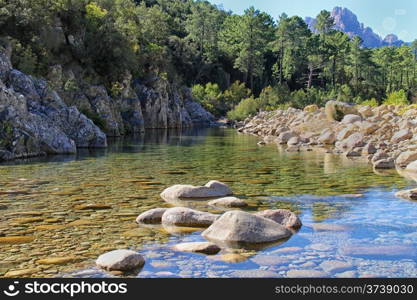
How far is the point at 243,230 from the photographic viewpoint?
6598 mm

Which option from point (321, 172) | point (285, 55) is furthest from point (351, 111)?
point (285, 55)

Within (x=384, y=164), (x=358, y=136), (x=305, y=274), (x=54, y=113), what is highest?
(x=54, y=113)

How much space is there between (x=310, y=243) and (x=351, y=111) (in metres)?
26.8

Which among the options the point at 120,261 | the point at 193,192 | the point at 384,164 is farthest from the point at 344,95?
the point at 120,261

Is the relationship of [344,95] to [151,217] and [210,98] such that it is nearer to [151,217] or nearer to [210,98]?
[210,98]

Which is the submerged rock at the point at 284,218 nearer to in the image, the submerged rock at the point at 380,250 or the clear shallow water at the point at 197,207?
the clear shallow water at the point at 197,207

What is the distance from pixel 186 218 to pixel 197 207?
1.35 metres

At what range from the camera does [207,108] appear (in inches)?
2699

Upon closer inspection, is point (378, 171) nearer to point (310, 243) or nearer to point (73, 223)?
point (310, 243)

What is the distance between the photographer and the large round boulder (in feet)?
21.5

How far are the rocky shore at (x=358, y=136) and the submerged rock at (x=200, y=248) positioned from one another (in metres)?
9.14

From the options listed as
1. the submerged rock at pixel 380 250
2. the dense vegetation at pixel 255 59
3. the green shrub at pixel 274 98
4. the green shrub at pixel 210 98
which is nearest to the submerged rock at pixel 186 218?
the submerged rock at pixel 380 250

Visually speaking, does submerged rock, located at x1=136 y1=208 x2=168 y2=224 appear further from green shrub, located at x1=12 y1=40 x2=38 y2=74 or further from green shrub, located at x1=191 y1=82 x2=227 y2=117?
green shrub, located at x1=191 y1=82 x2=227 y2=117

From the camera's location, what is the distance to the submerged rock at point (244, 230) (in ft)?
21.5
